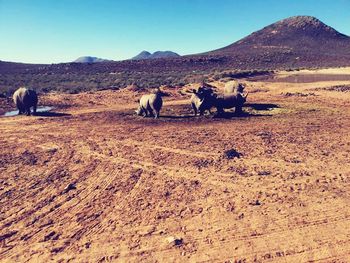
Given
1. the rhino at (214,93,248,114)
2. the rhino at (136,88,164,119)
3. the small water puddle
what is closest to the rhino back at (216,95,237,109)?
the rhino at (214,93,248,114)

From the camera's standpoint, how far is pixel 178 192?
33.6 feet

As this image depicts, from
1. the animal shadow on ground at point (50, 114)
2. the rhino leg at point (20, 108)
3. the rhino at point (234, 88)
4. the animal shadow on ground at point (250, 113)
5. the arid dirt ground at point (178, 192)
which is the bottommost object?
the arid dirt ground at point (178, 192)

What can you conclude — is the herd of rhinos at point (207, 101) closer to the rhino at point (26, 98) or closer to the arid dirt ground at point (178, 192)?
the arid dirt ground at point (178, 192)

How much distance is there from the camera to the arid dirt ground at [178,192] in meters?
7.61

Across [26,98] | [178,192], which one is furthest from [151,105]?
[178,192]

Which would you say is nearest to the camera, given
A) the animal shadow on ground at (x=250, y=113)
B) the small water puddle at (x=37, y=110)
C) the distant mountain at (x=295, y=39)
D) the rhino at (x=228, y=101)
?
the animal shadow on ground at (x=250, y=113)

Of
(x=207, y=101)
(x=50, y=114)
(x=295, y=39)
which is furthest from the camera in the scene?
(x=295, y=39)

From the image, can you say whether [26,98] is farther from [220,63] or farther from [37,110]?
[220,63]

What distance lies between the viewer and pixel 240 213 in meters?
8.94

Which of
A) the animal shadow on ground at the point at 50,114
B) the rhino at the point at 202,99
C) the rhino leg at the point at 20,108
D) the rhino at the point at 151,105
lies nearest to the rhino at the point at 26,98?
the rhino leg at the point at 20,108

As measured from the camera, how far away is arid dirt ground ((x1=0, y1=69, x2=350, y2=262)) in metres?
7.61

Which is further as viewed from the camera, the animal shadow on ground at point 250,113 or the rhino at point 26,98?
the rhino at point 26,98

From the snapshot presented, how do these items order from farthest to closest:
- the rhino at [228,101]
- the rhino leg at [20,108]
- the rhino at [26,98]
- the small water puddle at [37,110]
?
the small water puddle at [37,110] < the rhino leg at [20,108] < the rhino at [26,98] < the rhino at [228,101]

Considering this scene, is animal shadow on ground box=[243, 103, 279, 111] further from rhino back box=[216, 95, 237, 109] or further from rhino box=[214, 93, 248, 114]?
rhino back box=[216, 95, 237, 109]
